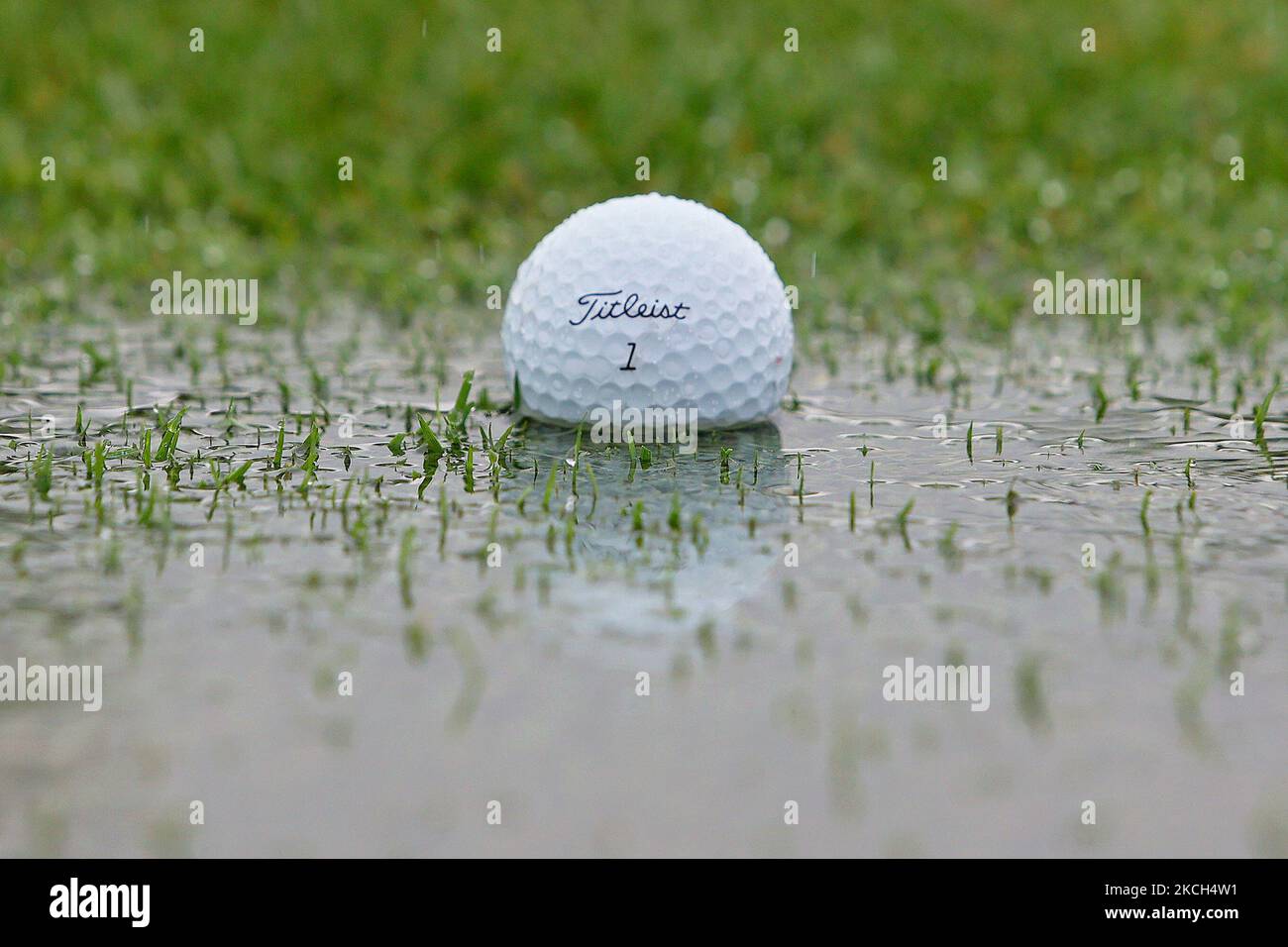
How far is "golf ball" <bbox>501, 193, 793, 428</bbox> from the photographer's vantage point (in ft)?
21.3

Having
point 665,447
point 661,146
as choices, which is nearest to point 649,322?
point 665,447

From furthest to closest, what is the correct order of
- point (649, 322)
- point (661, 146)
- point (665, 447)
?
point (661, 146) → point (649, 322) → point (665, 447)

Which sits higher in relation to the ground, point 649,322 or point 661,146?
point 661,146

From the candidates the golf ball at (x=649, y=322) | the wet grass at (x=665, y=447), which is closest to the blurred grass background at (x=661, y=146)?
the wet grass at (x=665, y=447)

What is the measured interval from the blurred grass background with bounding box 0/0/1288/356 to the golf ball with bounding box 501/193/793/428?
2254 millimetres

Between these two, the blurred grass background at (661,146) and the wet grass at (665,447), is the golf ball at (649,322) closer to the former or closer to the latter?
the wet grass at (665,447)

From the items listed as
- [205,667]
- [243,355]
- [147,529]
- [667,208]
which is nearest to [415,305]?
[243,355]

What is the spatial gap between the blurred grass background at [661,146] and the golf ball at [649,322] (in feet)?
7.39

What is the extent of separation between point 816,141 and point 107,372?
22.9ft

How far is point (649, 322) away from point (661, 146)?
6448 millimetres

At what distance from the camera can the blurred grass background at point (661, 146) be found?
33.9 feet

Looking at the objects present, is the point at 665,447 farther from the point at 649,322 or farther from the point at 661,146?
the point at 661,146

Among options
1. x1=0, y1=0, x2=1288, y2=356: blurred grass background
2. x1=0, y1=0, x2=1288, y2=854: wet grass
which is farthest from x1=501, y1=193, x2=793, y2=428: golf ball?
x1=0, y1=0, x2=1288, y2=356: blurred grass background

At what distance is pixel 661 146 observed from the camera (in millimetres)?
12609
